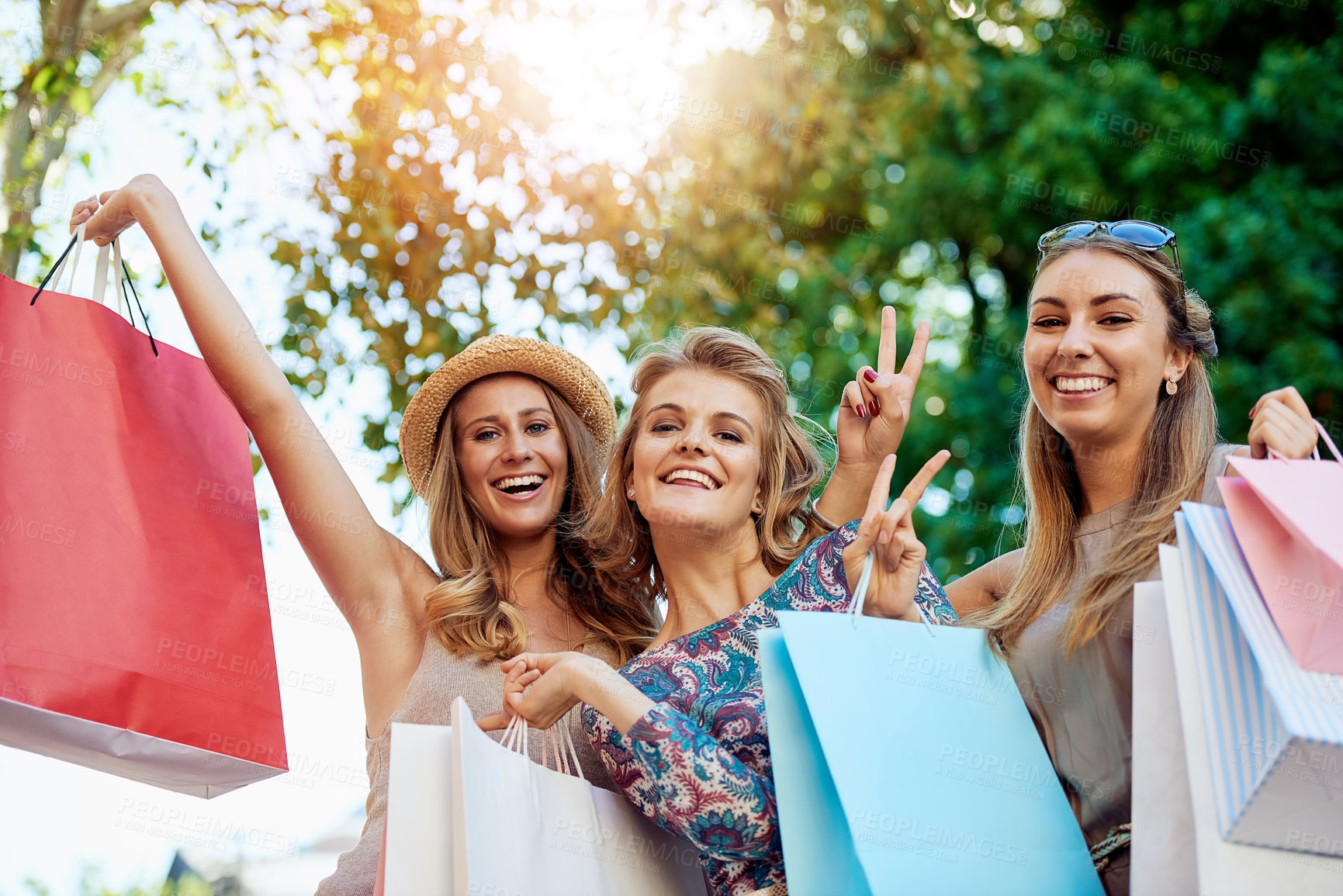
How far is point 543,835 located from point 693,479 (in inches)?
35.8

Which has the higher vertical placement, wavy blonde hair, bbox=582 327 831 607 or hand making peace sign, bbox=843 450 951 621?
wavy blonde hair, bbox=582 327 831 607

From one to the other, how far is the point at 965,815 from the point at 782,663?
0.36 meters

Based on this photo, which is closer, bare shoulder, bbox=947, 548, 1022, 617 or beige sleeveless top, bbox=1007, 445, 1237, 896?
beige sleeveless top, bbox=1007, 445, 1237, 896

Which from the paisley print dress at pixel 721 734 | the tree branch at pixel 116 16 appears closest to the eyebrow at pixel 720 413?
the paisley print dress at pixel 721 734

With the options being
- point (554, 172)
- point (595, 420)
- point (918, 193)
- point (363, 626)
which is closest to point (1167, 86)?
point (918, 193)

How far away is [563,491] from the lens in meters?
3.17

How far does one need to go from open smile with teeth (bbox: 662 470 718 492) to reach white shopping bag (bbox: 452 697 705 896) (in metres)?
0.66

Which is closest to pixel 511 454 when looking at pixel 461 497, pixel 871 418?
pixel 461 497

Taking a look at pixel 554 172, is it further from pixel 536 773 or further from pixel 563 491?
pixel 536 773

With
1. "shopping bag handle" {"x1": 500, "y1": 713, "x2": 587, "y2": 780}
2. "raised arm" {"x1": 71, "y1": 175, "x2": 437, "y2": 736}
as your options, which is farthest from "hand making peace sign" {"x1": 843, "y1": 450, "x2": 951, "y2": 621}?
"raised arm" {"x1": 71, "y1": 175, "x2": 437, "y2": 736}

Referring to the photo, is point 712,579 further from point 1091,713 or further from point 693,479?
point 1091,713

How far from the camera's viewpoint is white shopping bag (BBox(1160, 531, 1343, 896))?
4.82ft

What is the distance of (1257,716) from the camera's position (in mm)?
1455

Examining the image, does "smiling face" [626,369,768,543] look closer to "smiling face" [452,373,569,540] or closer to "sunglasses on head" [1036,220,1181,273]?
"smiling face" [452,373,569,540]
